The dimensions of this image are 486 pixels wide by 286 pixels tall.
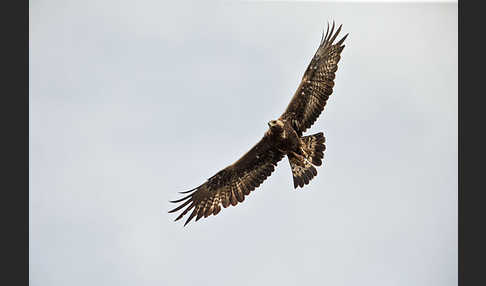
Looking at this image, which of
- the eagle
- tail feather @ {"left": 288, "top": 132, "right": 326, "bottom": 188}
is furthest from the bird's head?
tail feather @ {"left": 288, "top": 132, "right": 326, "bottom": 188}

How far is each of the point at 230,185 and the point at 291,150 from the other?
2.28 ft

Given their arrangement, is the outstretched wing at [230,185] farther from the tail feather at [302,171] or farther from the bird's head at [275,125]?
the bird's head at [275,125]

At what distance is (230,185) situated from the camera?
21.0 feet

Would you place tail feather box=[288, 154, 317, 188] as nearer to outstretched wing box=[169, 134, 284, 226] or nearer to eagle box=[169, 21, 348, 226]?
eagle box=[169, 21, 348, 226]

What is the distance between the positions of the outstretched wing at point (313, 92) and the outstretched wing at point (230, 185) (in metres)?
0.38

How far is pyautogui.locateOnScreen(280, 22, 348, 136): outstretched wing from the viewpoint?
241 inches

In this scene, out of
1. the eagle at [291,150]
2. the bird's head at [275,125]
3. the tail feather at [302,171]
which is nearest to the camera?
the bird's head at [275,125]

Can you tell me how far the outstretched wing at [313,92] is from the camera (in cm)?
613

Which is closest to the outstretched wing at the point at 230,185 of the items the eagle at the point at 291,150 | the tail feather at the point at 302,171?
the eagle at the point at 291,150

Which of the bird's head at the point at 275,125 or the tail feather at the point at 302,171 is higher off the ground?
the bird's head at the point at 275,125

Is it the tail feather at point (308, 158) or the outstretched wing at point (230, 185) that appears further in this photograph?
the outstretched wing at point (230, 185)
